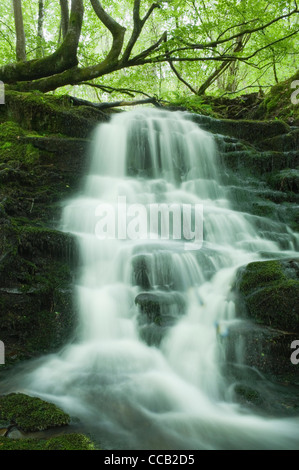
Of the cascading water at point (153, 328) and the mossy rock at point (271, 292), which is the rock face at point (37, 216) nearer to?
the cascading water at point (153, 328)

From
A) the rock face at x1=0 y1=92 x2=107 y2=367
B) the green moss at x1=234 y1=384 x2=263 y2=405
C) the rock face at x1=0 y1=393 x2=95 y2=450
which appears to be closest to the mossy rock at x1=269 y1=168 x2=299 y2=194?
the rock face at x1=0 y1=92 x2=107 y2=367

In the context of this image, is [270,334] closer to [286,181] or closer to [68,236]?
[68,236]

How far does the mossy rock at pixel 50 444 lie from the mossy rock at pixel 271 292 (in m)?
2.45

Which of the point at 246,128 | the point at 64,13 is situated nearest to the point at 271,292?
the point at 246,128

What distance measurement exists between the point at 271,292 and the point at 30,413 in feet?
9.30

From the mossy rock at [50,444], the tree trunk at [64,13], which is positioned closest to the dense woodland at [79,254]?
the mossy rock at [50,444]

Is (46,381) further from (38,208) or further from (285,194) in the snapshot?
(285,194)

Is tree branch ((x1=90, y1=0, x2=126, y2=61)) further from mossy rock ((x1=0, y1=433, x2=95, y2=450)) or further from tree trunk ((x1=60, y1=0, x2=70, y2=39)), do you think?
mossy rock ((x1=0, y1=433, x2=95, y2=450))

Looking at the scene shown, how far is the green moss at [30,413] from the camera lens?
2.41 m

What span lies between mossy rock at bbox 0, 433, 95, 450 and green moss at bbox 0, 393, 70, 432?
0.81ft

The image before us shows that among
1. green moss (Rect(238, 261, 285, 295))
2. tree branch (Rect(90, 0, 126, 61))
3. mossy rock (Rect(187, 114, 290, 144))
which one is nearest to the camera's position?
green moss (Rect(238, 261, 285, 295))

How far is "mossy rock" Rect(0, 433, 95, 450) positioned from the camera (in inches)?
80.4

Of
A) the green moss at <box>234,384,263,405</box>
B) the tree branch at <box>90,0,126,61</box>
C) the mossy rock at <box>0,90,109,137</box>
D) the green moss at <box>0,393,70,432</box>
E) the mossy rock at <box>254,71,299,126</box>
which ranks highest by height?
the mossy rock at <box>254,71,299,126</box>

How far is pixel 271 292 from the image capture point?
154 inches
